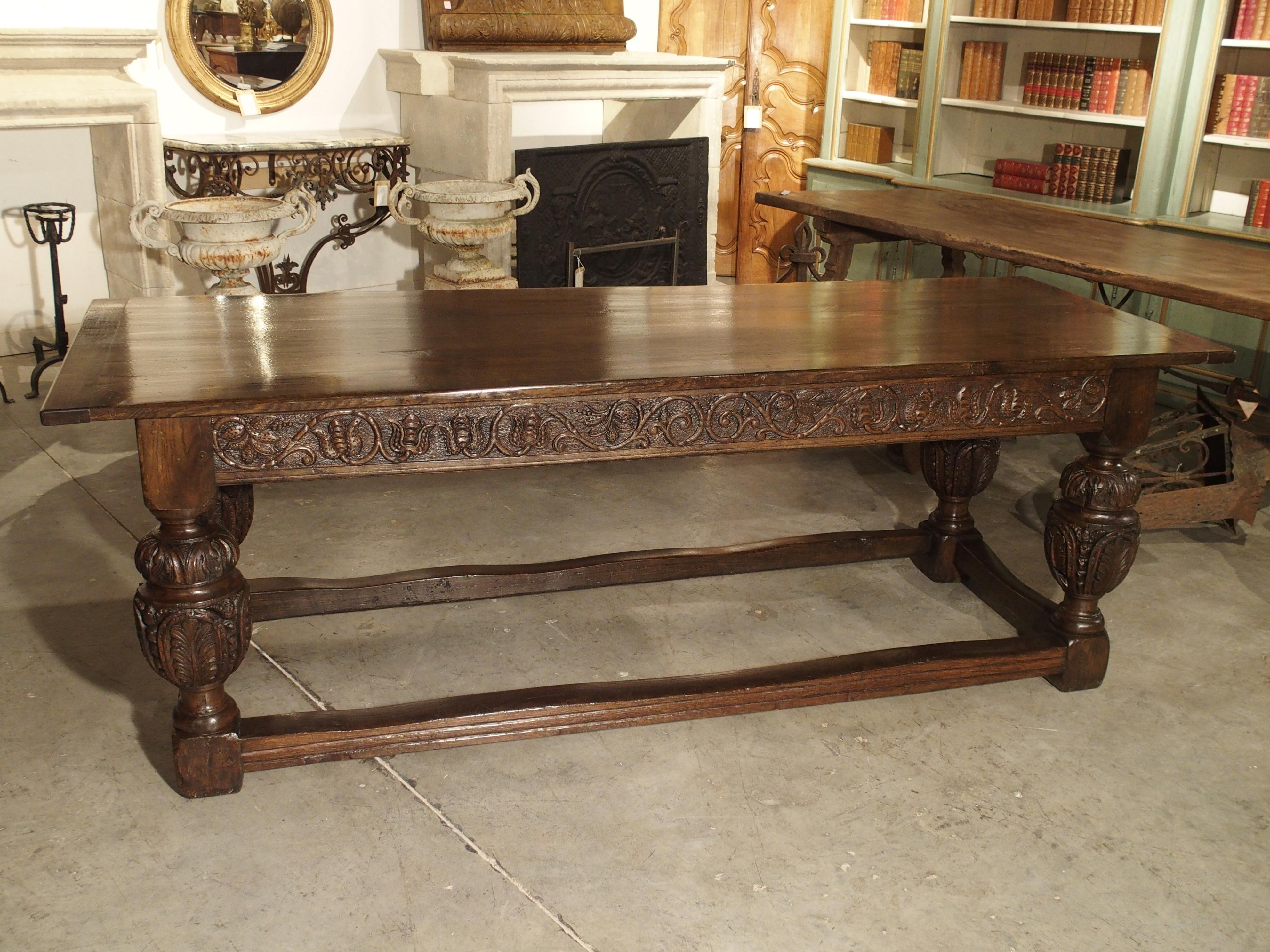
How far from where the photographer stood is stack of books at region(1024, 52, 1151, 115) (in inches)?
220

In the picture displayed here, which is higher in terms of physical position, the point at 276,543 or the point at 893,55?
the point at 893,55

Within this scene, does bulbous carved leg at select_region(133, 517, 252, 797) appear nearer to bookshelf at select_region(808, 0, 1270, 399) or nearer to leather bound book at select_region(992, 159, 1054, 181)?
bookshelf at select_region(808, 0, 1270, 399)

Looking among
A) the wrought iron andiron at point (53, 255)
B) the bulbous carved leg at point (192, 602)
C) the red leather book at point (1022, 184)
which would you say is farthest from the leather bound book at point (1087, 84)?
the bulbous carved leg at point (192, 602)

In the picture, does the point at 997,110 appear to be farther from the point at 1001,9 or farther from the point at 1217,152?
the point at 1217,152

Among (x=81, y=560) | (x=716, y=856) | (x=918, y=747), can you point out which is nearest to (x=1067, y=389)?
(x=918, y=747)

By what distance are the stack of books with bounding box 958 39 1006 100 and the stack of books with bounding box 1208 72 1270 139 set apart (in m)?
1.29

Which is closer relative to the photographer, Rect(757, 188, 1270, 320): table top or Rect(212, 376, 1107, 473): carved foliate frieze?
Rect(212, 376, 1107, 473): carved foliate frieze

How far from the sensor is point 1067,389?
2.56m

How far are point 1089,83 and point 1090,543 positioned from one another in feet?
12.8

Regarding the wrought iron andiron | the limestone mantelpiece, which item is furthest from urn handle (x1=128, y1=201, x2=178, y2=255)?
the limestone mantelpiece

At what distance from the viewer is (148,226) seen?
482 centimetres

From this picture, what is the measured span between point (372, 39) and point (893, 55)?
9.61 feet

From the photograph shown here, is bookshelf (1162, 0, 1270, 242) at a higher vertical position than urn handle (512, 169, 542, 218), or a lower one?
higher

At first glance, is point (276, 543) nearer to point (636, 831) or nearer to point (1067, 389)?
point (636, 831)
